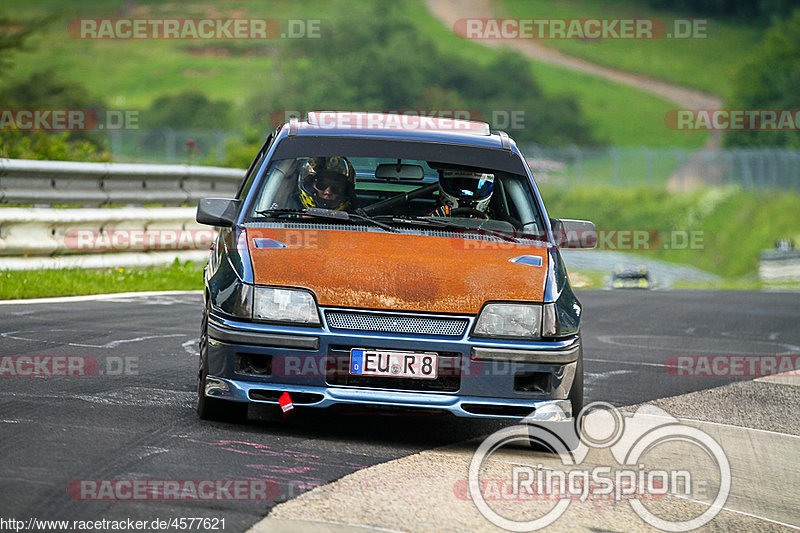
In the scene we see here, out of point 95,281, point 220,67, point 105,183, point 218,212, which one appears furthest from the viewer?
point 220,67

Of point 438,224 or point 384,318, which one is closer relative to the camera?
point 384,318

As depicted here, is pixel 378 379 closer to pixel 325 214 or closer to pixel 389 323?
pixel 389 323

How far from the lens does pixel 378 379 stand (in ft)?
19.8

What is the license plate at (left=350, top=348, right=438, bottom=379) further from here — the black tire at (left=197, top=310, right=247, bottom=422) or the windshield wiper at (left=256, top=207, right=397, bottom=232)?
the windshield wiper at (left=256, top=207, right=397, bottom=232)

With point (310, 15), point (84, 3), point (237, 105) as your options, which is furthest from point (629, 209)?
point (84, 3)

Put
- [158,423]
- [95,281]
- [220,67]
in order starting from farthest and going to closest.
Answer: [220,67]
[95,281]
[158,423]

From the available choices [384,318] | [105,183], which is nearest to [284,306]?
[384,318]

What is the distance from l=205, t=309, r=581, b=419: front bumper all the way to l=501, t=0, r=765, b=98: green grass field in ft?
336

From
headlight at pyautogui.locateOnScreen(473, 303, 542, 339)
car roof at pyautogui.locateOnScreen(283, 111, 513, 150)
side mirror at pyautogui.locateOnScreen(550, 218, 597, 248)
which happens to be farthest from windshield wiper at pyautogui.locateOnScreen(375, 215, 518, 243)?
headlight at pyautogui.locateOnScreen(473, 303, 542, 339)

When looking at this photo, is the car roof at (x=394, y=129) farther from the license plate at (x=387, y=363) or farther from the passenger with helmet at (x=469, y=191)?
the license plate at (x=387, y=363)

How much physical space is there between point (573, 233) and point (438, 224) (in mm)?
903

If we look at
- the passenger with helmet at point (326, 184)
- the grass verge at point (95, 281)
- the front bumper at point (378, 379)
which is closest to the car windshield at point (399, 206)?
the passenger with helmet at point (326, 184)

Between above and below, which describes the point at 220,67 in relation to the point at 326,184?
above

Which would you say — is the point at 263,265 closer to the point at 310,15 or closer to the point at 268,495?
the point at 268,495
